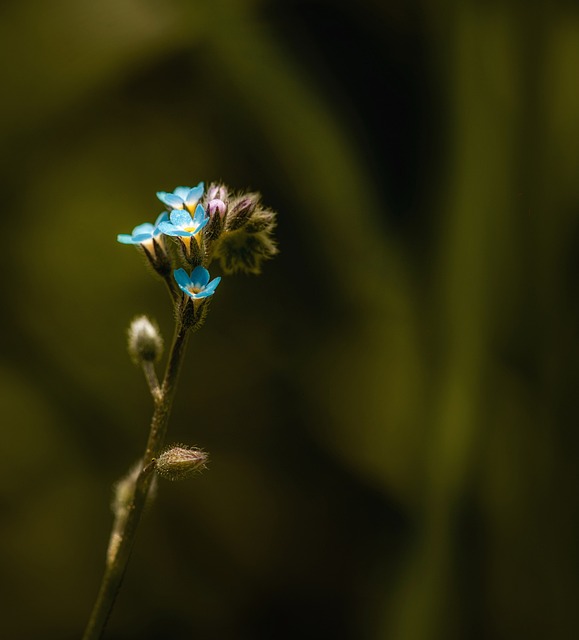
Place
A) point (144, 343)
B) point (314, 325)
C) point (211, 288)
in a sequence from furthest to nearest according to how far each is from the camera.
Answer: point (314, 325) < point (144, 343) < point (211, 288)

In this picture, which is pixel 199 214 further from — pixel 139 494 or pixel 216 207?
pixel 139 494

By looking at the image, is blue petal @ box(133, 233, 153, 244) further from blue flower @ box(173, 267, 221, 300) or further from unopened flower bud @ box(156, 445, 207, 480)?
unopened flower bud @ box(156, 445, 207, 480)

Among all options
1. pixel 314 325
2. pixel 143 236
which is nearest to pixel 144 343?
pixel 143 236

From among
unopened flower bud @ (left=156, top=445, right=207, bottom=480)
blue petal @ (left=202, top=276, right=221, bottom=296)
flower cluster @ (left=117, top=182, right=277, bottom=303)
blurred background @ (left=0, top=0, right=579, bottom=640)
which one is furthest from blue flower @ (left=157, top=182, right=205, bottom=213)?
blurred background @ (left=0, top=0, right=579, bottom=640)

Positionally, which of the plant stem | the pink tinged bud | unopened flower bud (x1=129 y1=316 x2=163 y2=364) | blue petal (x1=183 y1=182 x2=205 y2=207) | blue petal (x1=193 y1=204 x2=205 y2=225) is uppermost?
blue petal (x1=183 y1=182 x2=205 y2=207)

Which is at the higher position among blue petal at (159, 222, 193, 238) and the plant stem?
blue petal at (159, 222, 193, 238)

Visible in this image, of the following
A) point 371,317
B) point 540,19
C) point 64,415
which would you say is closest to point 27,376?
point 64,415

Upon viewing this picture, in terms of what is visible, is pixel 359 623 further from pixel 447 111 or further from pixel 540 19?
pixel 540 19
